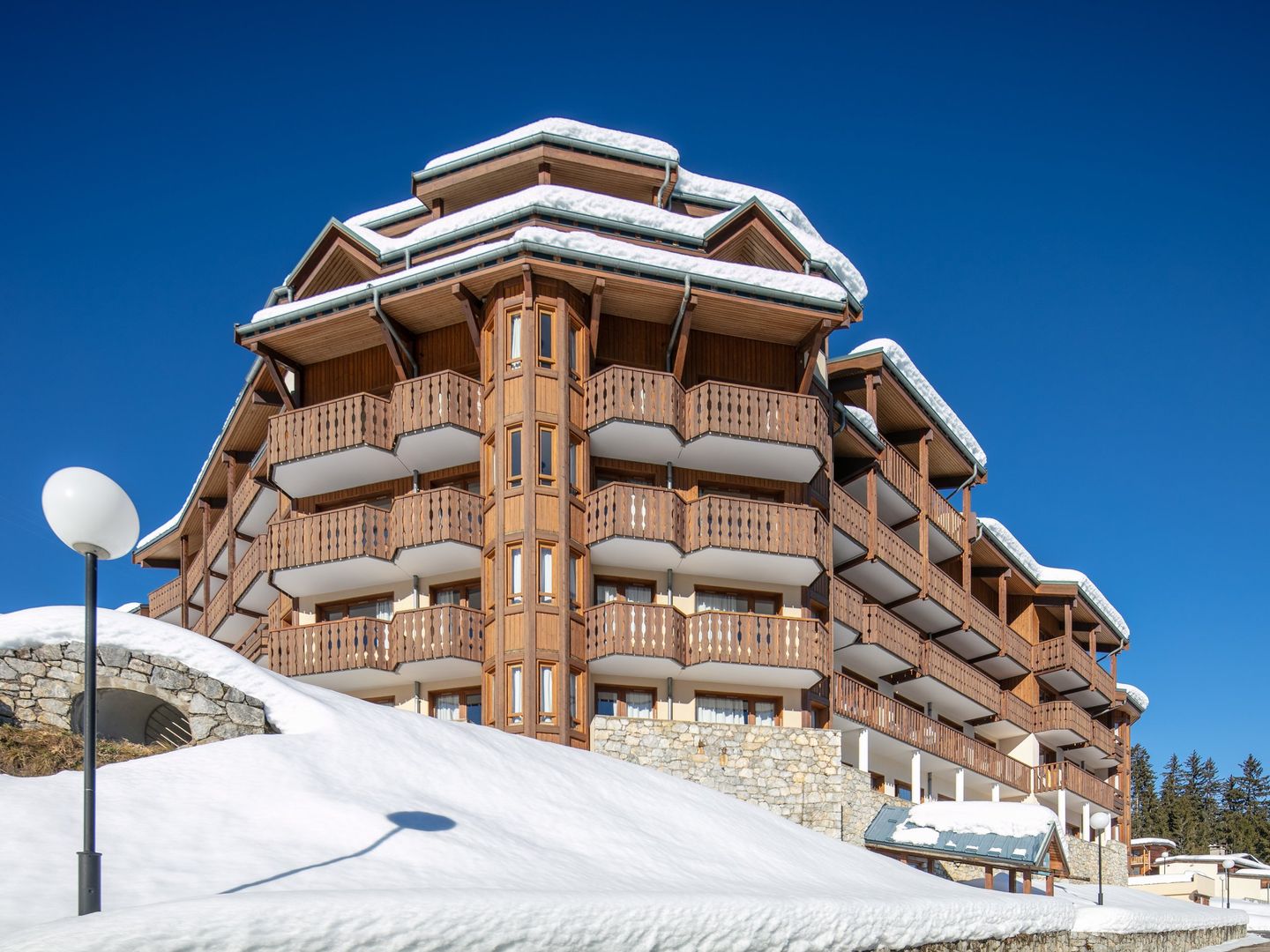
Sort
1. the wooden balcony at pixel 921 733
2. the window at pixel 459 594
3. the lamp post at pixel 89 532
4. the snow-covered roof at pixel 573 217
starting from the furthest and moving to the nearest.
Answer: the wooden balcony at pixel 921 733, the window at pixel 459 594, the snow-covered roof at pixel 573 217, the lamp post at pixel 89 532

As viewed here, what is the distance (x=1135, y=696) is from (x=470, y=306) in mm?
41768

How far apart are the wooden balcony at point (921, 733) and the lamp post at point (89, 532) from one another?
23542 millimetres

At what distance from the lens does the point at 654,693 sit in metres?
28.9

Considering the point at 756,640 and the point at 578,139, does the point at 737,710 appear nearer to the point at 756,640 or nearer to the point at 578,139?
the point at 756,640

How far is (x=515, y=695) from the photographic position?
85.0 ft

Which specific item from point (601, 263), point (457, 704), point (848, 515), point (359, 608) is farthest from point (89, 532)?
point (848, 515)

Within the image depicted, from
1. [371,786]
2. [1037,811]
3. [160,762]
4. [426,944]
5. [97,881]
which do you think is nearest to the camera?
[97,881]

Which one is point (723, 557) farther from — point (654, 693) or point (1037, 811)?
point (1037, 811)

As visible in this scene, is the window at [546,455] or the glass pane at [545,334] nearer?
the window at [546,455]

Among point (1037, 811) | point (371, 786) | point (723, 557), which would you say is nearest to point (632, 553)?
point (723, 557)

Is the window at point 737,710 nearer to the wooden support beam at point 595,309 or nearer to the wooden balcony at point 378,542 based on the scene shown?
the wooden balcony at point 378,542

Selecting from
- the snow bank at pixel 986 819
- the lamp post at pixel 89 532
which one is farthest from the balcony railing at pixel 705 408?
the lamp post at pixel 89 532

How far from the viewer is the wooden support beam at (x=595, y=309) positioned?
27906 mm

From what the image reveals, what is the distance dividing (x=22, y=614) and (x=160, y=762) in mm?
2382
